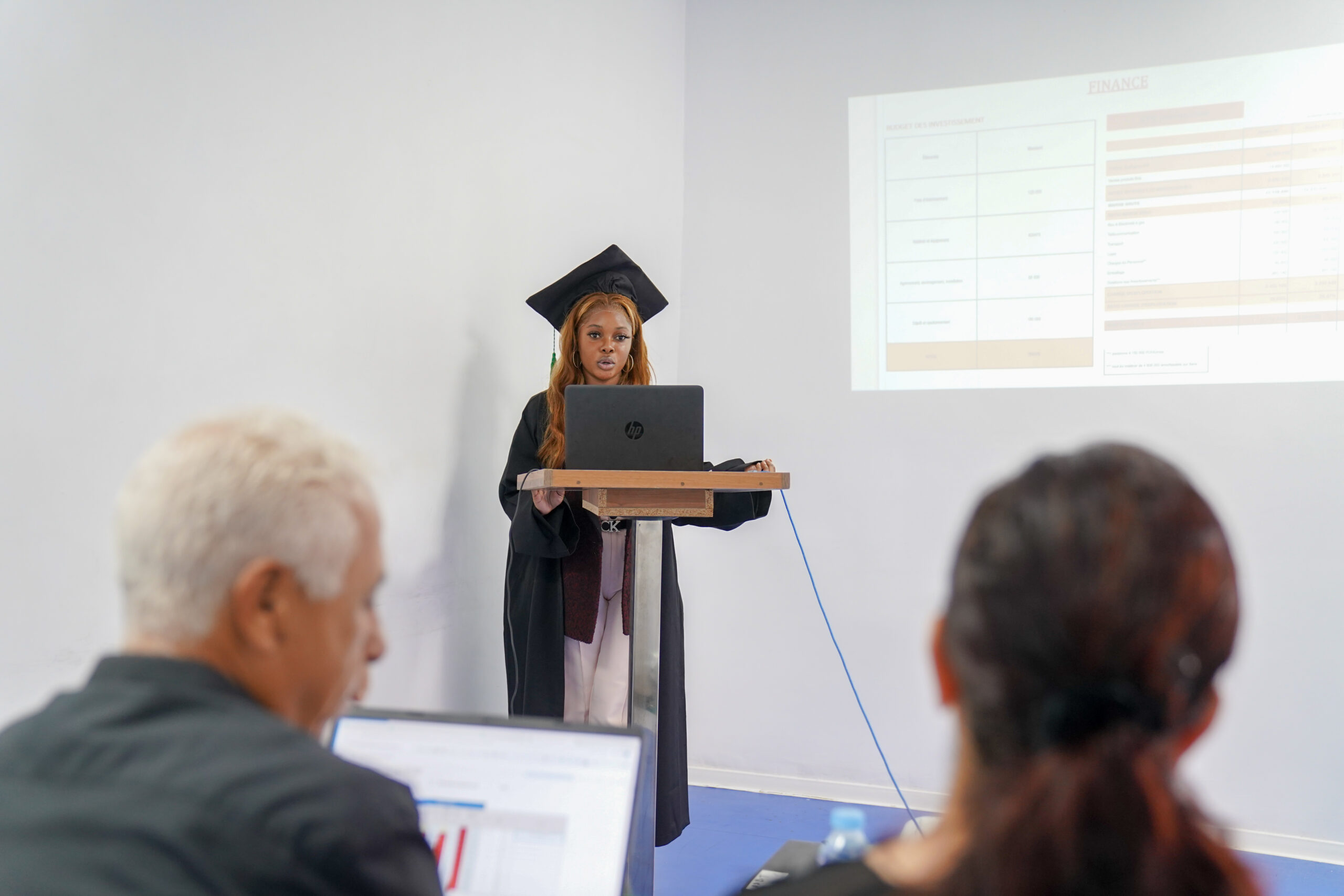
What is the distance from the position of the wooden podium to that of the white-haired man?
0.87m

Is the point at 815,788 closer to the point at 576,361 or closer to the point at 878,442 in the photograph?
the point at 878,442

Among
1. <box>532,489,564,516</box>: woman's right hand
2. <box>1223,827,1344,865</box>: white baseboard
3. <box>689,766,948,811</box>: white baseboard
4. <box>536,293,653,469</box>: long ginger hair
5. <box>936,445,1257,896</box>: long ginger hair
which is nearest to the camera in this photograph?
<box>936,445,1257,896</box>: long ginger hair

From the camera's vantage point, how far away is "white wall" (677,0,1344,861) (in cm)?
308

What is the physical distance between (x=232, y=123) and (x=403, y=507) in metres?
0.94

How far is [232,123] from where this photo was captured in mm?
1929

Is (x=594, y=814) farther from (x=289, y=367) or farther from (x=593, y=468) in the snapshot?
(x=289, y=367)

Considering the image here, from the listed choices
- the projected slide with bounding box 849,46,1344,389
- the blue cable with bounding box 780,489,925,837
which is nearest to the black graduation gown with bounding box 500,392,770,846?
the blue cable with bounding box 780,489,925,837

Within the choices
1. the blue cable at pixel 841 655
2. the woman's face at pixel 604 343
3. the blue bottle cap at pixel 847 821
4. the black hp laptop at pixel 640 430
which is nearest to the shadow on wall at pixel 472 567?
the woman's face at pixel 604 343

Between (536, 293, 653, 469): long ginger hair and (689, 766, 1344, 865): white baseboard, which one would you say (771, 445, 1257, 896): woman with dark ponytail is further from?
(689, 766, 1344, 865): white baseboard

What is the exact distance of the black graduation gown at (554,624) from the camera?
240 centimetres

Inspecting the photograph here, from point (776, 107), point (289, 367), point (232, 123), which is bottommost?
point (289, 367)

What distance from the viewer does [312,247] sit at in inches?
85.2

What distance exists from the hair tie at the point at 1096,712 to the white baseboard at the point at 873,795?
107 inches

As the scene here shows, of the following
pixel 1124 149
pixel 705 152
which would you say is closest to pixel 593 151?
pixel 705 152
